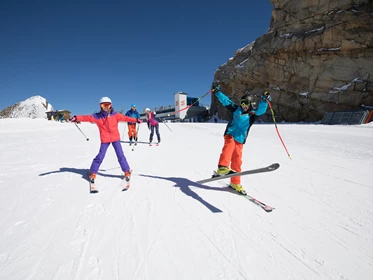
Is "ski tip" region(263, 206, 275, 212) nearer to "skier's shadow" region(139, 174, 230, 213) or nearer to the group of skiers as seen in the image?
the group of skiers

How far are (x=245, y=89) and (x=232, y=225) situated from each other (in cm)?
4000

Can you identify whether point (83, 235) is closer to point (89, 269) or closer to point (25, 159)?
point (89, 269)

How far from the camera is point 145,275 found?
70.6 inches

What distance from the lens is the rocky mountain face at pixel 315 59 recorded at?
23000 mm

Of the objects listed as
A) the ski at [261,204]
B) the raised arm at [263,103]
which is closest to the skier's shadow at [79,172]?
the ski at [261,204]

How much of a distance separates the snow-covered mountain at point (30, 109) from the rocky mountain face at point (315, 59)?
43287 mm

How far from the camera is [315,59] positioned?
27000 millimetres

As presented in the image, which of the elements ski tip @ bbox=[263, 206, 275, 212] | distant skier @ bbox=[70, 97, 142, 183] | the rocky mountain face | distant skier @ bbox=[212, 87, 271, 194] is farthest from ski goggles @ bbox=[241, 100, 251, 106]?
the rocky mountain face

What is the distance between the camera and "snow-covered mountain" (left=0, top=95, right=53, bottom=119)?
3378 cm

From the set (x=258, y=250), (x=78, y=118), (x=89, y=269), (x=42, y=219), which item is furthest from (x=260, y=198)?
(x=78, y=118)

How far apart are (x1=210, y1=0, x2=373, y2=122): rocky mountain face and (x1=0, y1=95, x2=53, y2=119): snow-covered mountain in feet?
142

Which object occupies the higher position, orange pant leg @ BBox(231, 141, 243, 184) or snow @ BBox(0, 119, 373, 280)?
orange pant leg @ BBox(231, 141, 243, 184)

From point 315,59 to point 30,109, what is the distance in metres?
51.7

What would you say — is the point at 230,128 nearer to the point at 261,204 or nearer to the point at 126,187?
the point at 261,204
